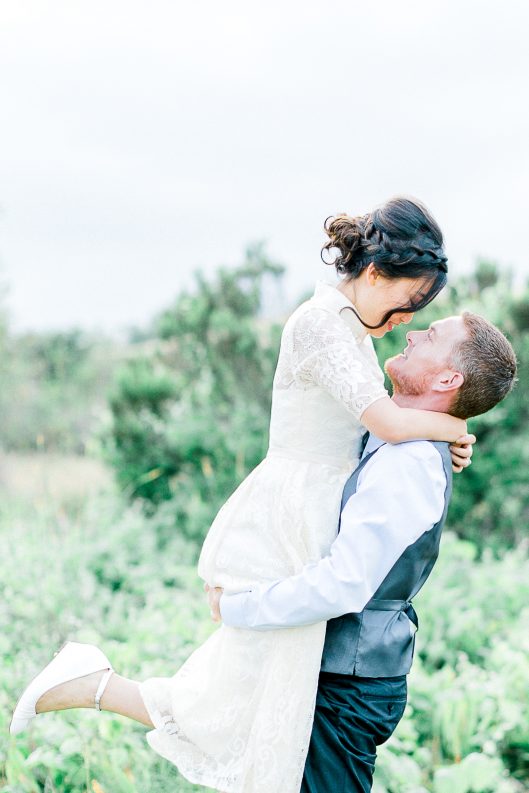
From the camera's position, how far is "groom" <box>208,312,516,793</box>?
80.0 inches

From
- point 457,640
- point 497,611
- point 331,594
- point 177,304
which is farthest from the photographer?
point 177,304

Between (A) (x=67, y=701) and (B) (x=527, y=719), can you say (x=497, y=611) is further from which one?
(A) (x=67, y=701)

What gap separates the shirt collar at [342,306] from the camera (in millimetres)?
2283

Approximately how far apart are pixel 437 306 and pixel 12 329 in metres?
6.57

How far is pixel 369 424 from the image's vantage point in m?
2.12

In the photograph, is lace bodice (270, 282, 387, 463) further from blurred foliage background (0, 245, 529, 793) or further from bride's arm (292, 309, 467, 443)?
blurred foliage background (0, 245, 529, 793)

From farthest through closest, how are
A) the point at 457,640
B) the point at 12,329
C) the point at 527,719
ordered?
the point at 12,329
the point at 457,640
the point at 527,719

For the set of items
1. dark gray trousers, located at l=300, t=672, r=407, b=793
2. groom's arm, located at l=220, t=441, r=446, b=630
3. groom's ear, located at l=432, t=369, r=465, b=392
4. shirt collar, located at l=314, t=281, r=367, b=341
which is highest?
shirt collar, located at l=314, t=281, r=367, b=341

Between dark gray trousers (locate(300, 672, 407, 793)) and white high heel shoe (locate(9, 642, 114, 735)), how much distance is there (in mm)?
645

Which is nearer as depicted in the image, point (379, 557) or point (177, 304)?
point (379, 557)

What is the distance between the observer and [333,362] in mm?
2160

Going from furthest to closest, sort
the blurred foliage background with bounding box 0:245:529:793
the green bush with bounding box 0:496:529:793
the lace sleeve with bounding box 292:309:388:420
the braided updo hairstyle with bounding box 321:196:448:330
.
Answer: the blurred foliage background with bounding box 0:245:529:793 < the green bush with bounding box 0:496:529:793 < the braided updo hairstyle with bounding box 321:196:448:330 < the lace sleeve with bounding box 292:309:388:420

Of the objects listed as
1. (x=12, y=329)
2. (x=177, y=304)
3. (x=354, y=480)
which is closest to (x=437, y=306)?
(x=177, y=304)

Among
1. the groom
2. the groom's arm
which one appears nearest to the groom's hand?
the groom
